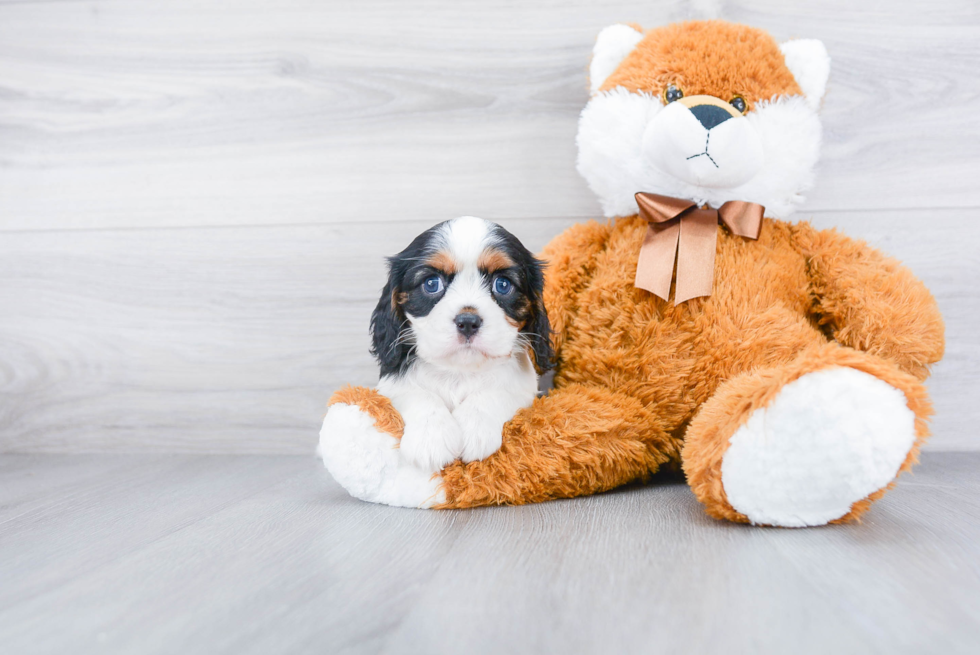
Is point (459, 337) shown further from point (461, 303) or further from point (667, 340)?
point (667, 340)

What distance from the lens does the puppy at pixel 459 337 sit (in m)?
1.11

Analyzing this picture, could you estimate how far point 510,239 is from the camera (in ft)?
3.95

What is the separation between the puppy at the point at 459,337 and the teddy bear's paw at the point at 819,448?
40 centimetres

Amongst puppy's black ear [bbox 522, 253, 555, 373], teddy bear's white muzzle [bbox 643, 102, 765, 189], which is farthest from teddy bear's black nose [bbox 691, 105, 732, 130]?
puppy's black ear [bbox 522, 253, 555, 373]

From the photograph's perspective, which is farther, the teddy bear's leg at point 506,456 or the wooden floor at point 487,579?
the teddy bear's leg at point 506,456

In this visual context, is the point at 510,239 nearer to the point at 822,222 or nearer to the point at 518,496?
the point at 518,496

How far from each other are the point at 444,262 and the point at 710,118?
1.80 ft

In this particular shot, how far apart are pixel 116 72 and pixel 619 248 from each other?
1.40 meters

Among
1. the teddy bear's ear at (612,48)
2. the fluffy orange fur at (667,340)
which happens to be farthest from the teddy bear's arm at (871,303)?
the teddy bear's ear at (612,48)

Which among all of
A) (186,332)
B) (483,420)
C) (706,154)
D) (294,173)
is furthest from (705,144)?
(186,332)

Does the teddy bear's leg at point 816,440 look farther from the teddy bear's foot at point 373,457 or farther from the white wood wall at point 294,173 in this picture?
the white wood wall at point 294,173

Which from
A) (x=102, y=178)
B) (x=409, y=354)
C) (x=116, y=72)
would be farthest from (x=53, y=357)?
(x=409, y=354)

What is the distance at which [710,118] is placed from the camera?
121cm

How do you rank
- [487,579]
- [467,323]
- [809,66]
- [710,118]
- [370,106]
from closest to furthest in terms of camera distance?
[487,579] → [467,323] → [710,118] → [809,66] → [370,106]
